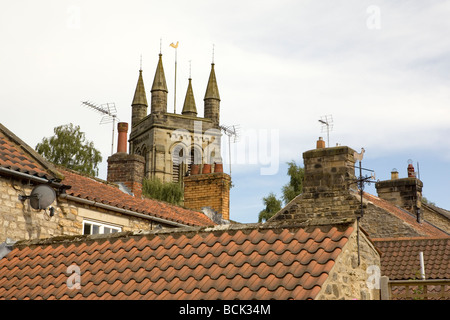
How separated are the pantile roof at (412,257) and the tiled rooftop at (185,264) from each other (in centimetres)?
852

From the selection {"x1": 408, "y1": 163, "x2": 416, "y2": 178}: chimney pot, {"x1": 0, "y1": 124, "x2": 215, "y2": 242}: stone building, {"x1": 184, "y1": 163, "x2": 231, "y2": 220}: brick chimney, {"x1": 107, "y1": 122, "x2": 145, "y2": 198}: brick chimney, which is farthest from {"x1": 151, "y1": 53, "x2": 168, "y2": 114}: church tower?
{"x1": 0, "y1": 124, "x2": 215, "y2": 242}: stone building

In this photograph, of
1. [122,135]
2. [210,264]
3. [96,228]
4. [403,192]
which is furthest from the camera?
[403,192]

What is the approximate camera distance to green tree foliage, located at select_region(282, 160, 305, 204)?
162 ft

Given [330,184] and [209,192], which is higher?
Answer: [209,192]

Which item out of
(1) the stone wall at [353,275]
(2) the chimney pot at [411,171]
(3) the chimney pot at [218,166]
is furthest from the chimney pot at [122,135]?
(1) the stone wall at [353,275]

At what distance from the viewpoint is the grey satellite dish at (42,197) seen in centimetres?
1384

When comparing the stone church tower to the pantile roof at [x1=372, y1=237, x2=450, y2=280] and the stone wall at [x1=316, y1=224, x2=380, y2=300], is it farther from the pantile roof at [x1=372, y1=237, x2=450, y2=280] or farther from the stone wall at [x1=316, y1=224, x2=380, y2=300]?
the stone wall at [x1=316, y1=224, x2=380, y2=300]

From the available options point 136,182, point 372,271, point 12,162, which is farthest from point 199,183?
point 372,271

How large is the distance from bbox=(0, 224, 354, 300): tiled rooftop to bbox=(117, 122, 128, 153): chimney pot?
34.1 ft

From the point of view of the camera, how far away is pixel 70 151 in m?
46.6

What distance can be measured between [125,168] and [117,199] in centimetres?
371

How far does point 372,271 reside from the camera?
10484mm

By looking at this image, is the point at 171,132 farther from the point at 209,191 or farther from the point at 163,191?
the point at 209,191

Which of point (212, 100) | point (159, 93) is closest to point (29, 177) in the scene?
point (159, 93)
